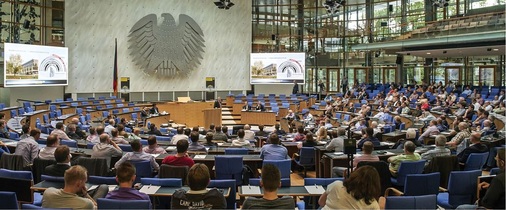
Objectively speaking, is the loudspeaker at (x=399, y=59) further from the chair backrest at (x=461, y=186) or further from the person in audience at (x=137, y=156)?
the person in audience at (x=137, y=156)

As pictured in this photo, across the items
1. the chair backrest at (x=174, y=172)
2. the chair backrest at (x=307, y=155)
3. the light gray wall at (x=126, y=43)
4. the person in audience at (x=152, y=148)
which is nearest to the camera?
the chair backrest at (x=174, y=172)

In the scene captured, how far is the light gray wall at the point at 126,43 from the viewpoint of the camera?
21828mm

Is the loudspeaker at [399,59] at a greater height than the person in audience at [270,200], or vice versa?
the loudspeaker at [399,59]

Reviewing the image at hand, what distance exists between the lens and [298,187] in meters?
5.16

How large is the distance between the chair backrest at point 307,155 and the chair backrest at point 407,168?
8.04 ft

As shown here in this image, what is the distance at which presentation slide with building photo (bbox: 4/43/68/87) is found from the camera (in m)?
17.7

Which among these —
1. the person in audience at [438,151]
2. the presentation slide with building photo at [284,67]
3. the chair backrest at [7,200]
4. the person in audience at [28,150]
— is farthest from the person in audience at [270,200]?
the presentation slide with building photo at [284,67]

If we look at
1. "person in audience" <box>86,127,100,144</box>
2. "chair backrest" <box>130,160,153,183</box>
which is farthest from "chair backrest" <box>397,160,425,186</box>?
"person in audience" <box>86,127,100,144</box>

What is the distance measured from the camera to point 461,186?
219 inches

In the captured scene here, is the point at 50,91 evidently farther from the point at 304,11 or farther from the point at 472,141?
the point at 472,141

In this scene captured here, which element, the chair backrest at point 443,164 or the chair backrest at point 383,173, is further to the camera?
the chair backrest at point 443,164

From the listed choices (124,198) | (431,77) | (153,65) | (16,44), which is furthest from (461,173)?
(431,77)

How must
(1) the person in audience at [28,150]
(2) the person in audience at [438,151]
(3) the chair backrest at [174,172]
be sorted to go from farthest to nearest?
(2) the person in audience at [438,151] < (1) the person in audience at [28,150] < (3) the chair backrest at [174,172]

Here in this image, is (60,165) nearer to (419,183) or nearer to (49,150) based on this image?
(49,150)
